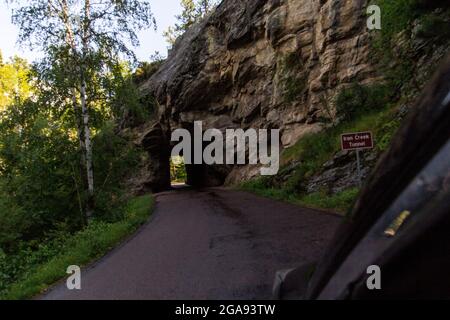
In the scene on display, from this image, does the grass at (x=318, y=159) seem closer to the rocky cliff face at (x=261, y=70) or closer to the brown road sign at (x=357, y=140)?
the brown road sign at (x=357, y=140)

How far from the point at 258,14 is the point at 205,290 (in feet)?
79.6

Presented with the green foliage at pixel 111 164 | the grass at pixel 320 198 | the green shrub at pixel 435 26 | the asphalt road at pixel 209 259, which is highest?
the green shrub at pixel 435 26

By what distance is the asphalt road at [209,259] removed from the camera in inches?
185

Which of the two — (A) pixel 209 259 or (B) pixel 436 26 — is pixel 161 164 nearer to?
(B) pixel 436 26

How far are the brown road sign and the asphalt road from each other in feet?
6.50

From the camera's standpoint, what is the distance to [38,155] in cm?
1142

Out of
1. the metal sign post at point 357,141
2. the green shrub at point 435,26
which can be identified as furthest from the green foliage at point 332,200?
the green shrub at point 435,26

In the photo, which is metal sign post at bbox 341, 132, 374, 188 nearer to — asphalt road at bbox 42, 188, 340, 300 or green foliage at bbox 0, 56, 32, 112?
asphalt road at bbox 42, 188, 340, 300

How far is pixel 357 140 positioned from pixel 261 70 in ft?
57.5

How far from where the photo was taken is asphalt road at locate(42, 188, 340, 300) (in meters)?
4.70

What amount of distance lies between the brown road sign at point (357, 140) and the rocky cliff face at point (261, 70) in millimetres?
8085

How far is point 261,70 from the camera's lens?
25.5m
